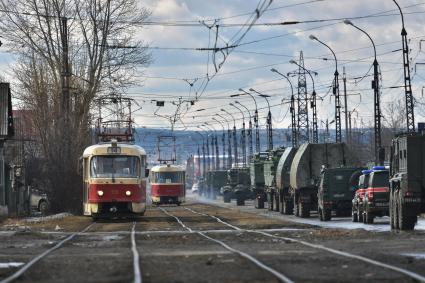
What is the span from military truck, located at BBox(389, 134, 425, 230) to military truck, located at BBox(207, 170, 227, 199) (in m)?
75.8

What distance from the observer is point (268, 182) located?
188 ft

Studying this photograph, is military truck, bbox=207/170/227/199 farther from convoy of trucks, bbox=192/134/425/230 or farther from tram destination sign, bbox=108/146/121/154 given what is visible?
tram destination sign, bbox=108/146/121/154

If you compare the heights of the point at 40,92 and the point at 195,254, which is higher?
the point at 40,92

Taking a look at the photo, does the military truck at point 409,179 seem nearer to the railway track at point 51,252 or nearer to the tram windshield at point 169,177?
the railway track at point 51,252

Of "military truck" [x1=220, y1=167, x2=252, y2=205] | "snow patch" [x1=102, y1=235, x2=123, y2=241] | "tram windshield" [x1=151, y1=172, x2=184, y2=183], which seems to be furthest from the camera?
"military truck" [x1=220, y1=167, x2=252, y2=205]

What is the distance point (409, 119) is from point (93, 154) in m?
12.9

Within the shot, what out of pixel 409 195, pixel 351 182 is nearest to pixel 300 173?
pixel 351 182

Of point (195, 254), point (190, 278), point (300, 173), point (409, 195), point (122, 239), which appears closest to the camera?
point (190, 278)

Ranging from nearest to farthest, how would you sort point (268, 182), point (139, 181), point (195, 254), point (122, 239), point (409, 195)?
1. point (195, 254)
2. point (122, 239)
3. point (409, 195)
4. point (139, 181)
5. point (268, 182)

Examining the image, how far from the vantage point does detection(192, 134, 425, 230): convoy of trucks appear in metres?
26.8

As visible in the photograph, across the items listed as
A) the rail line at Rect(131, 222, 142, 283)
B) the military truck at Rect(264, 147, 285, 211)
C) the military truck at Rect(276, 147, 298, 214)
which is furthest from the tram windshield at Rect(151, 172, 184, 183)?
the rail line at Rect(131, 222, 142, 283)

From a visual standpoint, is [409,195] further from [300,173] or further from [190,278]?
[300,173]

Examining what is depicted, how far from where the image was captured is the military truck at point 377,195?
111 ft

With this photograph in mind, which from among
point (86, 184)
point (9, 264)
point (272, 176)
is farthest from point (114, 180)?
point (9, 264)
